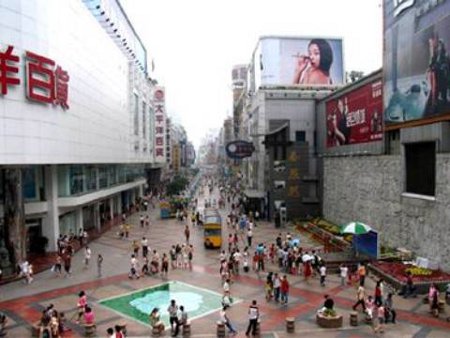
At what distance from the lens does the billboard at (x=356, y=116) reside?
36.9 meters

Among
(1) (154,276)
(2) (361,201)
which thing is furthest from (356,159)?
(1) (154,276)

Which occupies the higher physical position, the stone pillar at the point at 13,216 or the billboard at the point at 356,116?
the billboard at the point at 356,116

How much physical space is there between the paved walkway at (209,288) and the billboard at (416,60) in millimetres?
10472

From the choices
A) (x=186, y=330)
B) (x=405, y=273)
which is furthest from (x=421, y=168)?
(x=186, y=330)

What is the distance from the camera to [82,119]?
1490 inches

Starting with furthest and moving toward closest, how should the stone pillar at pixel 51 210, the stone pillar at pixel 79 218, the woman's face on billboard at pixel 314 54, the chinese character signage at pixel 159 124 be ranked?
the chinese character signage at pixel 159 124 → the woman's face on billboard at pixel 314 54 → the stone pillar at pixel 79 218 → the stone pillar at pixel 51 210

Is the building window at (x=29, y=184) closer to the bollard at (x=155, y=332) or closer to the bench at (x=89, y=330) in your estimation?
the bench at (x=89, y=330)

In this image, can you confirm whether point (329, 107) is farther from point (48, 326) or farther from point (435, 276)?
point (48, 326)

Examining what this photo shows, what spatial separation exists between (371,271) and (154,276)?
12.1 m

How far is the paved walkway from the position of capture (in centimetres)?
1903

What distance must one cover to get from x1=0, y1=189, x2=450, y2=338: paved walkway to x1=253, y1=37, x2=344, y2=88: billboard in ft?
115

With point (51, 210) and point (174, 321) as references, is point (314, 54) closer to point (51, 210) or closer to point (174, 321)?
point (51, 210)

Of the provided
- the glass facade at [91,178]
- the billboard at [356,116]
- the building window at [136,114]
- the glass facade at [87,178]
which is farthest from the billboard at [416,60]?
the building window at [136,114]

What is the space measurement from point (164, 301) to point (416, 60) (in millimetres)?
19136
